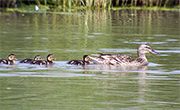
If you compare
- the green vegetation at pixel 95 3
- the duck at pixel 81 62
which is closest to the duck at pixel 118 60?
the duck at pixel 81 62

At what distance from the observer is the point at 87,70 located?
887 cm

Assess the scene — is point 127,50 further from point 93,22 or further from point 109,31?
point 93,22

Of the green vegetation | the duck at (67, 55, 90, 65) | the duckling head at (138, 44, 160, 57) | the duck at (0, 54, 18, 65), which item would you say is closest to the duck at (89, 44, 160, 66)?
the duck at (67, 55, 90, 65)

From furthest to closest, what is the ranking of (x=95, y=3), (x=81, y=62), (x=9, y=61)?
(x=95, y=3) → (x=81, y=62) → (x=9, y=61)

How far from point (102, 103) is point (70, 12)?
1639cm

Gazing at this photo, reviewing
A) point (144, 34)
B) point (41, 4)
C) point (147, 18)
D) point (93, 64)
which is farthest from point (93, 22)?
point (93, 64)

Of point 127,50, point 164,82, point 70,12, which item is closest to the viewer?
point 164,82

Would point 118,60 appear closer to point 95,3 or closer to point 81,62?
point 81,62

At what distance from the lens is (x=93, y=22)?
18969mm

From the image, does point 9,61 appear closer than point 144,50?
Yes

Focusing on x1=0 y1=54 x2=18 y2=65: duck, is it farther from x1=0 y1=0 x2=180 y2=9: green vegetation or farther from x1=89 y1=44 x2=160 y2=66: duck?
x1=0 y1=0 x2=180 y2=9: green vegetation

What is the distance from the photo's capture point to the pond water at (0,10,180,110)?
624 centimetres

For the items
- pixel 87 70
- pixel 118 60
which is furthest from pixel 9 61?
pixel 118 60

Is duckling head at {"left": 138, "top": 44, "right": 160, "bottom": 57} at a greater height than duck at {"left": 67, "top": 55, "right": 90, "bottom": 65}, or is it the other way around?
duckling head at {"left": 138, "top": 44, "right": 160, "bottom": 57}
